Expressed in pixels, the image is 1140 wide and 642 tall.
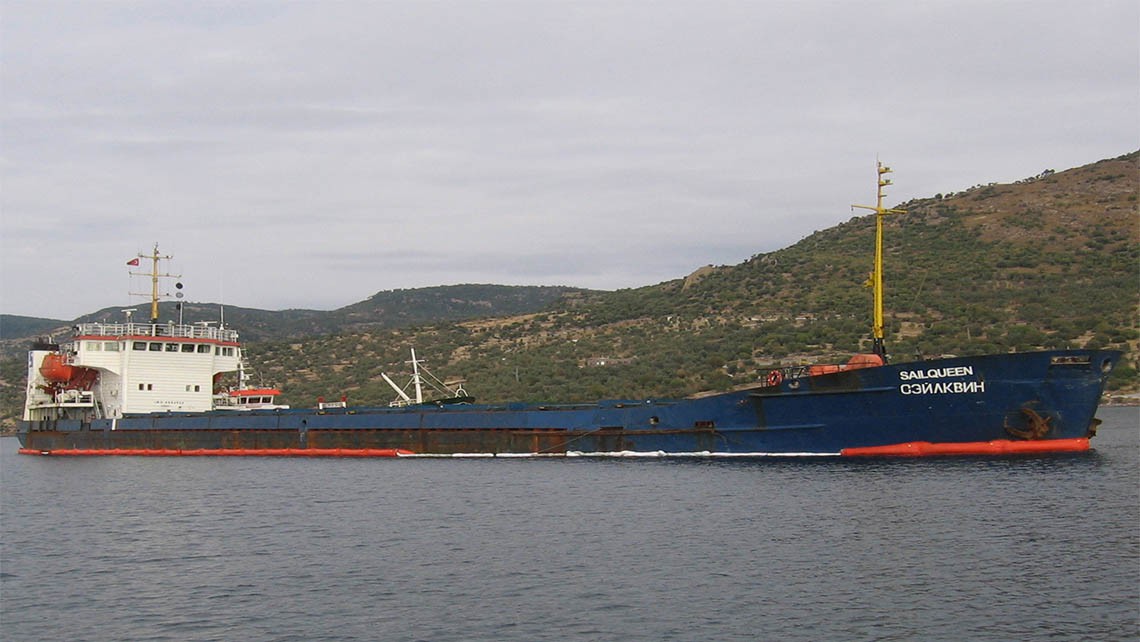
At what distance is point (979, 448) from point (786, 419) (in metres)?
6.39

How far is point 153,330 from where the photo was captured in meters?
55.9

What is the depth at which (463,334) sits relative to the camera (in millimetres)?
113250

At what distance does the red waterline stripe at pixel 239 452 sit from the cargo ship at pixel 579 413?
0.23 ft

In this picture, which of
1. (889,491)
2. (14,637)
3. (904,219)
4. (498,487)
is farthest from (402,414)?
(904,219)

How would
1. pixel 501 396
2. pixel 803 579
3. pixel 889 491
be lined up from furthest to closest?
pixel 501 396 < pixel 889 491 < pixel 803 579

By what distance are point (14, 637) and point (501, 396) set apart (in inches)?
2447

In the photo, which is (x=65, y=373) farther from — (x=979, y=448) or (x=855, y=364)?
(x=979, y=448)

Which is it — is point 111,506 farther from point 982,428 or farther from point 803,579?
point 982,428

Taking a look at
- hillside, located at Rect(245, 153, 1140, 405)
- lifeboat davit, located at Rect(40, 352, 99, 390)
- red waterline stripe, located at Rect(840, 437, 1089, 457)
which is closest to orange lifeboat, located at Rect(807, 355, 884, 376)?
red waterline stripe, located at Rect(840, 437, 1089, 457)

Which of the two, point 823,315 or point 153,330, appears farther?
point 823,315

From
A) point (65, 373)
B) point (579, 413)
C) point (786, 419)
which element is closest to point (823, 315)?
point (579, 413)

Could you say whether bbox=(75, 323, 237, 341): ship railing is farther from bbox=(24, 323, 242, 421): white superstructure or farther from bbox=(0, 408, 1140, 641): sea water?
bbox=(0, 408, 1140, 641): sea water

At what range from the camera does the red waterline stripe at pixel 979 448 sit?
36094 millimetres

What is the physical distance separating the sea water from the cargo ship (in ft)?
4.03
